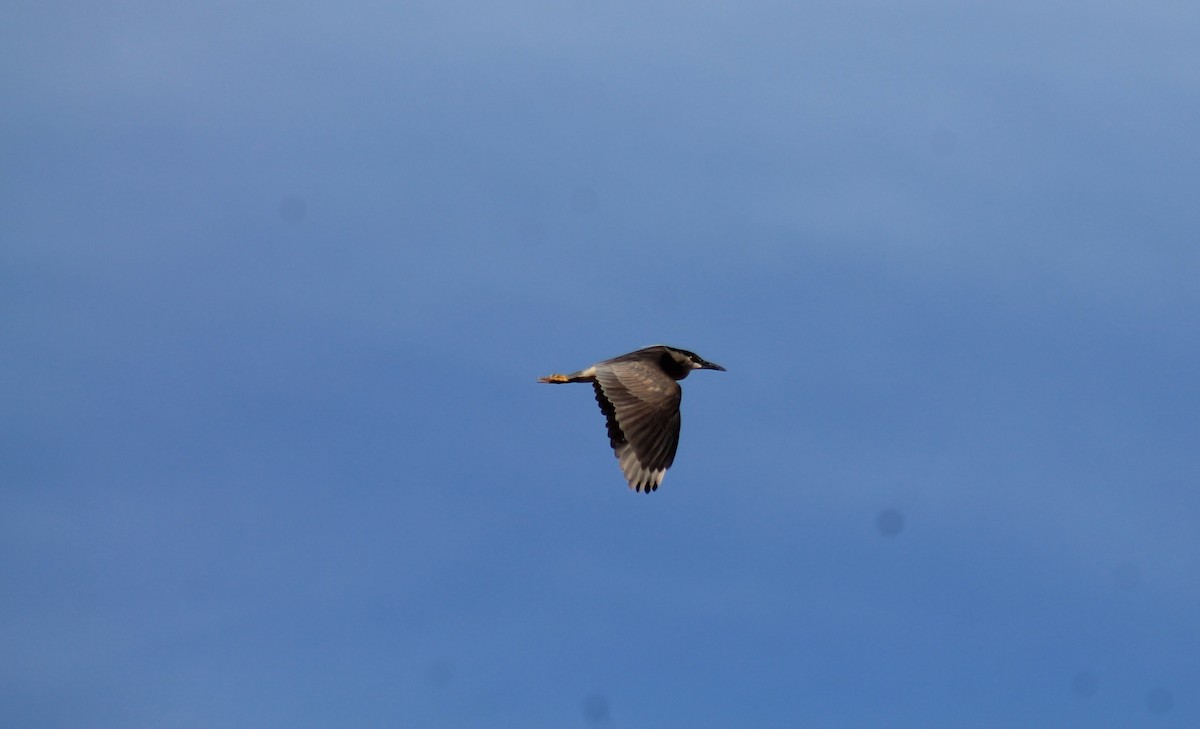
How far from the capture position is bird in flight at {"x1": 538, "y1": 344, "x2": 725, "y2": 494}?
2997 cm

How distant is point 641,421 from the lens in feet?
98.8

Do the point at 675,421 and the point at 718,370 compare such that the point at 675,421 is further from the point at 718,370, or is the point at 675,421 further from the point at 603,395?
the point at 718,370

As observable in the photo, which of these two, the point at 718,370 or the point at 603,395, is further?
the point at 718,370

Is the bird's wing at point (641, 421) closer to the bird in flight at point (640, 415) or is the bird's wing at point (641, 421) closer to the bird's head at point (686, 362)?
the bird in flight at point (640, 415)

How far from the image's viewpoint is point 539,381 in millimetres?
33625

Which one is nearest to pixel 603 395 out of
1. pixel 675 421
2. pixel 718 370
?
pixel 675 421

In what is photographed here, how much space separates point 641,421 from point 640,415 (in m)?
0.11

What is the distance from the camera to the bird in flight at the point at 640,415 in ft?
98.3

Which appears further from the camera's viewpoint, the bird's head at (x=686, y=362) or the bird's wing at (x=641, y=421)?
the bird's head at (x=686, y=362)

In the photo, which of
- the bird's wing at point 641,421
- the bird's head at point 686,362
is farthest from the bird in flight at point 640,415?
the bird's head at point 686,362

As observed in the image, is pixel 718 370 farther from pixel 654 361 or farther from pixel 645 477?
pixel 645 477

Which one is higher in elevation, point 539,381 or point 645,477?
point 539,381

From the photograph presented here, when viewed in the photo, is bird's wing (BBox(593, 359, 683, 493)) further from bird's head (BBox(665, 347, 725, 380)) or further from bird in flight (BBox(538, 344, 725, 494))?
bird's head (BBox(665, 347, 725, 380))

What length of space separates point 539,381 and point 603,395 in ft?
9.16
